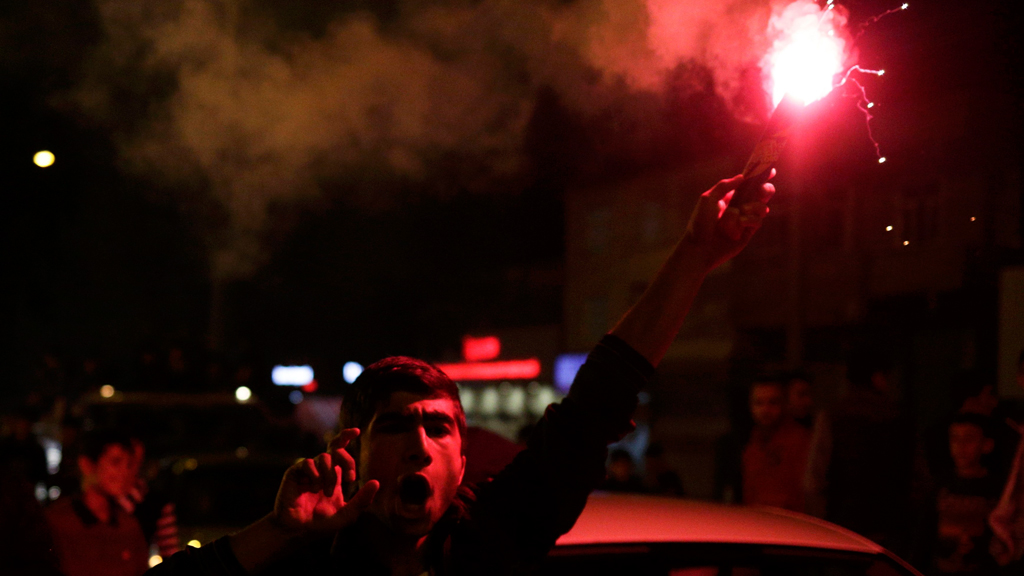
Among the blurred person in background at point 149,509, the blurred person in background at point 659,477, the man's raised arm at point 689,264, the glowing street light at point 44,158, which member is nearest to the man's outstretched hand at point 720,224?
the man's raised arm at point 689,264

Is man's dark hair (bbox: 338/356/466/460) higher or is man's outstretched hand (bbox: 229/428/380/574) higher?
man's dark hair (bbox: 338/356/466/460)

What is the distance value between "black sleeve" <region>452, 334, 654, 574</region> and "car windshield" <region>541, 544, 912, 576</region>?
111cm

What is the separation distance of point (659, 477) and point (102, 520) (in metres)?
4.25

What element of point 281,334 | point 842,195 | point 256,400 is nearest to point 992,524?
point 256,400

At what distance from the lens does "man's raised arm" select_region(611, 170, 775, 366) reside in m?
1.90

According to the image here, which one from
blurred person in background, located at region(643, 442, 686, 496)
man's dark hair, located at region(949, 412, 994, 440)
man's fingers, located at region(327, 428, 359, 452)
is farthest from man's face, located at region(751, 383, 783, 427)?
man's fingers, located at region(327, 428, 359, 452)

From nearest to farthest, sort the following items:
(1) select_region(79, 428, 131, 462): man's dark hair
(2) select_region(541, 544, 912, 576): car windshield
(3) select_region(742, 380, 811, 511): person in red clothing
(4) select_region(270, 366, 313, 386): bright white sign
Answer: (2) select_region(541, 544, 912, 576): car windshield < (1) select_region(79, 428, 131, 462): man's dark hair < (3) select_region(742, 380, 811, 511): person in red clothing < (4) select_region(270, 366, 313, 386): bright white sign

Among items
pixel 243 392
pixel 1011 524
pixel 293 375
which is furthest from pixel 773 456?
pixel 293 375

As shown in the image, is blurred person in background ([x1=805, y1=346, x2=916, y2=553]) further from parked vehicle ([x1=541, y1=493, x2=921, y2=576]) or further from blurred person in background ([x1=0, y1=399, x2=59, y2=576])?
blurred person in background ([x1=0, y1=399, x2=59, y2=576])

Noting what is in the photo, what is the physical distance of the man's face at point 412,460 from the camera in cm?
176

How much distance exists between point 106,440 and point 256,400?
695 centimetres

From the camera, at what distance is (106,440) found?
505cm

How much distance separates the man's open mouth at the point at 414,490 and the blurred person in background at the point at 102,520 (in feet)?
11.4

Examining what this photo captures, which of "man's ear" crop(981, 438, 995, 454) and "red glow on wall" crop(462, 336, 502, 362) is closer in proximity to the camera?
"man's ear" crop(981, 438, 995, 454)
